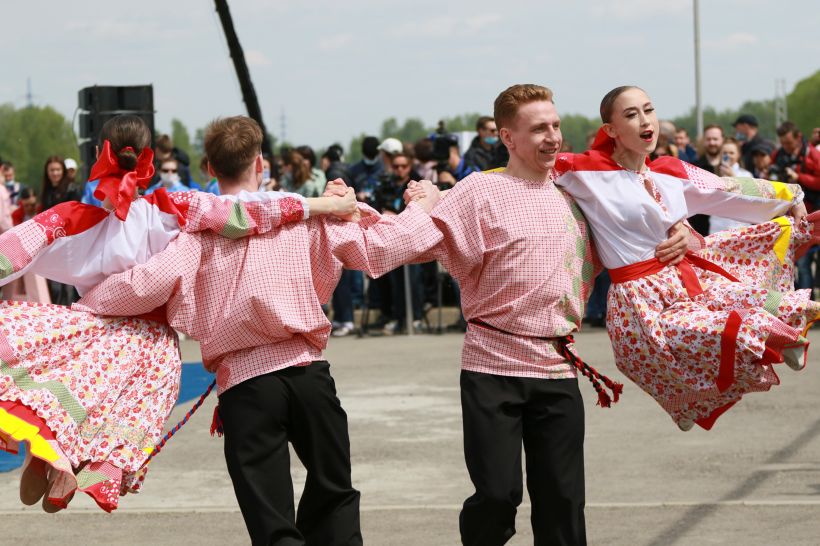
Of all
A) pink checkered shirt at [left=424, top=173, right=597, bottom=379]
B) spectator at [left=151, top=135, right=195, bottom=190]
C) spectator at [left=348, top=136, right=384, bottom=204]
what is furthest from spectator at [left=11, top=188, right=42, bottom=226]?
pink checkered shirt at [left=424, top=173, right=597, bottom=379]

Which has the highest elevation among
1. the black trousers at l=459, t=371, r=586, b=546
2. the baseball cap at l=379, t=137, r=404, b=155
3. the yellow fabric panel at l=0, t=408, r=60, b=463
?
the baseball cap at l=379, t=137, r=404, b=155

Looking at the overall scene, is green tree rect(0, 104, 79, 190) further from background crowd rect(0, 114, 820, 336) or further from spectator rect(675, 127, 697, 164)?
spectator rect(675, 127, 697, 164)

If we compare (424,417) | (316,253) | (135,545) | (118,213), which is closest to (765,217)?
(316,253)

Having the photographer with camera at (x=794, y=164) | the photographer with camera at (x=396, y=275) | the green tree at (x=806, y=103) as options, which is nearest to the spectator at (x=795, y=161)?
the photographer with camera at (x=794, y=164)

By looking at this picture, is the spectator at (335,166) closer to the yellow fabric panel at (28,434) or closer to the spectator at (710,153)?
the spectator at (710,153)

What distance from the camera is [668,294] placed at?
5.42 m

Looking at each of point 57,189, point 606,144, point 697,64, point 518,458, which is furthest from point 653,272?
point 697,64

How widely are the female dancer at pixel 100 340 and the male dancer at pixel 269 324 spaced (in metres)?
Answer: 0.09

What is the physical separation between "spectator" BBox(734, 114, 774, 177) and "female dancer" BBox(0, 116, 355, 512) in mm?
10323

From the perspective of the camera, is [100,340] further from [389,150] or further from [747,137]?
[747,137]

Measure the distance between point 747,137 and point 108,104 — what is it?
720 centimetres

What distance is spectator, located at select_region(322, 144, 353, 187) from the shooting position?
50.0 ft

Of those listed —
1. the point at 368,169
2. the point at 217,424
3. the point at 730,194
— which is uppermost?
the point at 730,194

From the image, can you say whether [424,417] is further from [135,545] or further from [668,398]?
[668,398]
